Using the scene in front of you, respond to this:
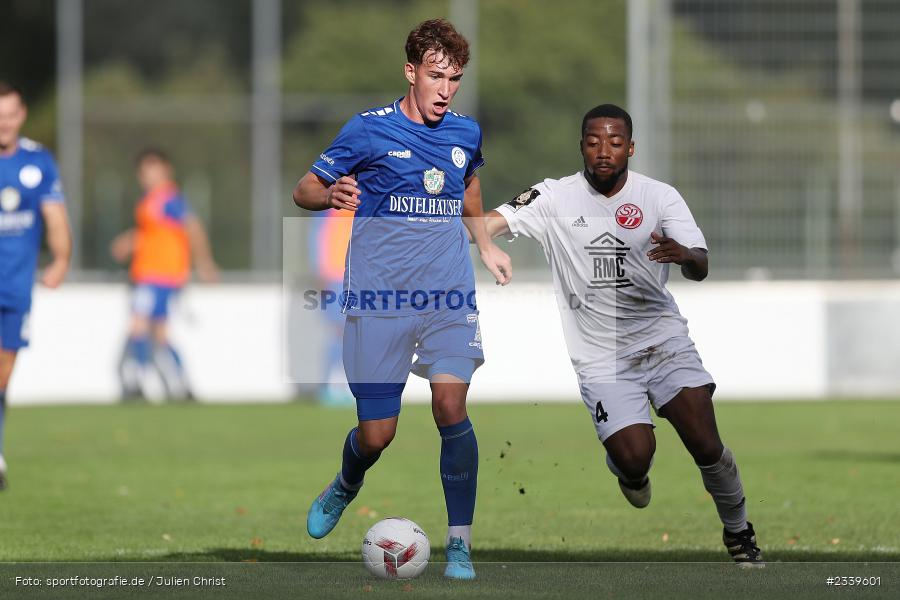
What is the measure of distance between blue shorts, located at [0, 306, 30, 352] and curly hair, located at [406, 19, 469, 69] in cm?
447

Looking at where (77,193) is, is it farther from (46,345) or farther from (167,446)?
(167,446)

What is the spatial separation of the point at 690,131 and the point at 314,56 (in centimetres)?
1067

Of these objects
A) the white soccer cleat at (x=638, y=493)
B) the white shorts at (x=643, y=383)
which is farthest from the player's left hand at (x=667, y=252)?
the white soccer cleat at (x=638, y=493)

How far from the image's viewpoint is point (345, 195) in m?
6.73

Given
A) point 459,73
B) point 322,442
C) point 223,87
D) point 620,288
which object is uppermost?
point 223,87

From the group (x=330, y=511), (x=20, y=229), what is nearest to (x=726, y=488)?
(x=330, y=511)

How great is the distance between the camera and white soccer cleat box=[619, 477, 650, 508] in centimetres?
756

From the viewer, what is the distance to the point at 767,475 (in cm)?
1114

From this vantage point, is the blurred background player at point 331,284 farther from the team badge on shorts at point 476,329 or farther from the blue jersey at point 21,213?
the team badge on shorts at point 476,329

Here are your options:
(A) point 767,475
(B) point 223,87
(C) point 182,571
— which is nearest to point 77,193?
(B) point 223,87

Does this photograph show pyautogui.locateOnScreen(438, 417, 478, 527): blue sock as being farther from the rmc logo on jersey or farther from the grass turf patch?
the rmc logo on jersey

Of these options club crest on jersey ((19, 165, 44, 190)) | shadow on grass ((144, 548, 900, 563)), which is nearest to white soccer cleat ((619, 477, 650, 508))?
shadow on grass ((144, 548, 900, 563))

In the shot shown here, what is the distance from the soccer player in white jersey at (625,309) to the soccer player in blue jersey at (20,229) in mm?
4126

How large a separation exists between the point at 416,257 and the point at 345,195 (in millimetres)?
474
